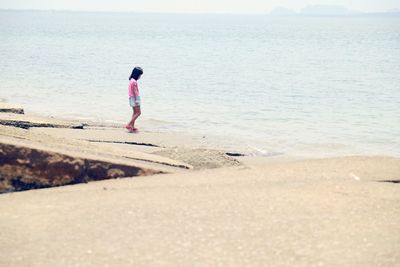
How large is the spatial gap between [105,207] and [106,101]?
48.2 feet

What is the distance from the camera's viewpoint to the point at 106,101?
1873 centimetres

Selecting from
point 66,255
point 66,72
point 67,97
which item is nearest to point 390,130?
point 67,97

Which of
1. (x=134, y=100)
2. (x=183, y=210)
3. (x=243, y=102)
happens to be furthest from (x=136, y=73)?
(x=243, y=102)

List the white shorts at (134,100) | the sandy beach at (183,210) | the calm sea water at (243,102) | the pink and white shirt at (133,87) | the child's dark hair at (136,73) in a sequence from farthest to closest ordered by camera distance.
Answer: the calm sea water at (243,102) → the white shorts at (134,100) → the pink and white shirt at (133,87) → the child's dark hair at (136,73) → the sandy beach at (183,210)

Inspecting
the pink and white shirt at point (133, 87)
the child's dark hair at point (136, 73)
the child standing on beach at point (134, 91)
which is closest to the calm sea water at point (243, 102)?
the child standing on beach at point (134, 91)

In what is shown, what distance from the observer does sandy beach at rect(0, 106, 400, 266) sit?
3523 mm

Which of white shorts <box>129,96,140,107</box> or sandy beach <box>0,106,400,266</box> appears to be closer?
sandy beach <box>0,106,400,266</box>

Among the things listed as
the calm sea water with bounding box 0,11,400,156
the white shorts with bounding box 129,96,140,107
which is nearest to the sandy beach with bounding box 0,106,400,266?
the white shorts with bounding box 129,96,140,107

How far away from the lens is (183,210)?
4.24 m

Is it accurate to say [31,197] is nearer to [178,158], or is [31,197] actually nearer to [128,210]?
[128,210]

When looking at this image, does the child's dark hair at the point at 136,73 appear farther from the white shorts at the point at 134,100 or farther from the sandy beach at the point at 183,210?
the sandy beach at the point at 183,210

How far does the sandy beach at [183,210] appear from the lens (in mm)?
3523

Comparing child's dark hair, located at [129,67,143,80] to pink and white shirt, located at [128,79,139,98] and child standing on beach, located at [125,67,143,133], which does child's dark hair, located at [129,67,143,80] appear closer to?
child standing on beach, located at [125,67,143,133]

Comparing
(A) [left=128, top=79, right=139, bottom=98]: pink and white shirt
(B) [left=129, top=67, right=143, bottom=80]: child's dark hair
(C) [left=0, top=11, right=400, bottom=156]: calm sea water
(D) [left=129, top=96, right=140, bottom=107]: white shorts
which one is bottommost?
(C) [left=0, top=11, right=400, bottom=156]: calm sea water
